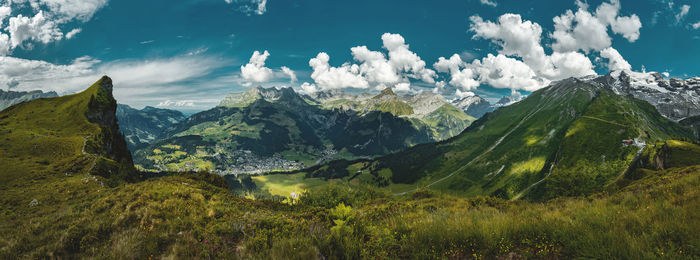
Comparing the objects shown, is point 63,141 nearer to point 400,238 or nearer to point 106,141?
point 106,141

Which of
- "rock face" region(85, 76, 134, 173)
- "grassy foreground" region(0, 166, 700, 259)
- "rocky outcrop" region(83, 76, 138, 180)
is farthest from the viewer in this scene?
"rock face" region(85, 76, 134, 173)

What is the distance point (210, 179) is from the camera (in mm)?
38812

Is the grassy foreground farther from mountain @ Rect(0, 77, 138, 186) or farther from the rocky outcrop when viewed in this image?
the rocky outcrop

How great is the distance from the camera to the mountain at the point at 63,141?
45.3 metres

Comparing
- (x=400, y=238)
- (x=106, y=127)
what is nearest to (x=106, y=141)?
(x=106, y=127)

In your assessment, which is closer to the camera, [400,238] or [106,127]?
[400,238]

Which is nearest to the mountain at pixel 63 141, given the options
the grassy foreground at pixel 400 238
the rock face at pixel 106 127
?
the rock face at pixel 106 127

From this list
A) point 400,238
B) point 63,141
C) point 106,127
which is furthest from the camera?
point 106,127

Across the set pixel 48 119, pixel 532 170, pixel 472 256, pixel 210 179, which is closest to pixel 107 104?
pixel 48 119

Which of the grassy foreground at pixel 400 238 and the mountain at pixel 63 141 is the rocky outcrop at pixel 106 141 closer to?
the mountain at pixel 63 141

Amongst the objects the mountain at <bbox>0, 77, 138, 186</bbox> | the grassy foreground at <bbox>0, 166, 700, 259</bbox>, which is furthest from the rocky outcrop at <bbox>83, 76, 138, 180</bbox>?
the grassy foreground at <bbox>0, 166, 700, 259</bbox>

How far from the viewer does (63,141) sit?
2402 inches

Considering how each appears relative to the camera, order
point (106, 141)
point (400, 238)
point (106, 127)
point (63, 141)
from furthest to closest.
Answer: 1. point (106, 127)
2. point (106, 141)
3. point (63, 141)
4. point (400, 238)

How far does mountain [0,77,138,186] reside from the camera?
149ft
